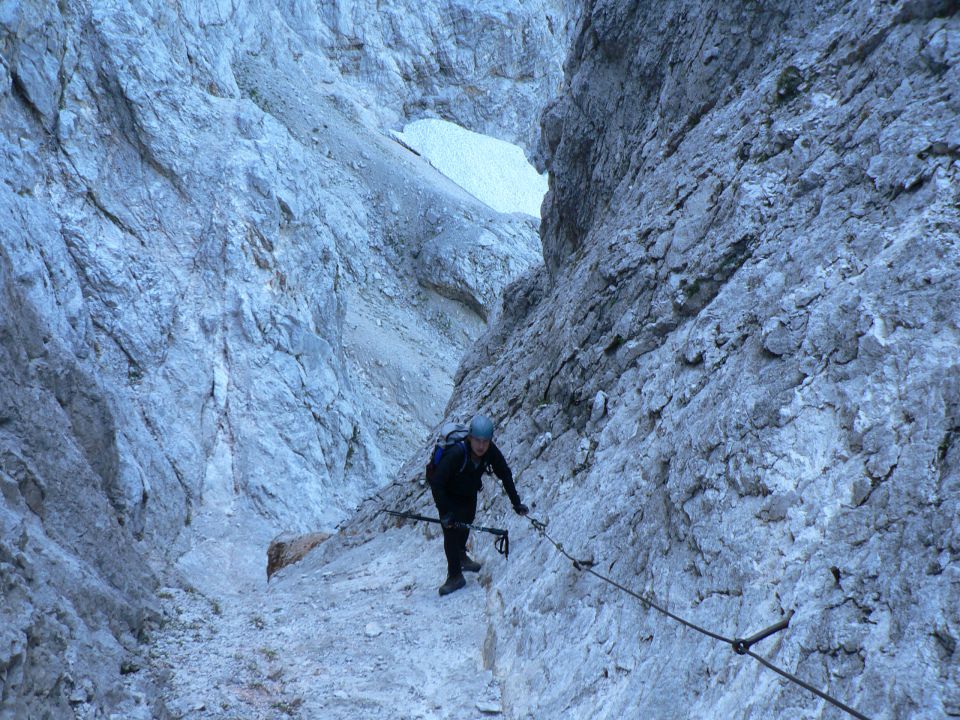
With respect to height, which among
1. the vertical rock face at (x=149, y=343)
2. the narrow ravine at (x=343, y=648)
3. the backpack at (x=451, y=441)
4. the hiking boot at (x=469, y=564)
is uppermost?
the vertical rock face at (x=149, y=343)

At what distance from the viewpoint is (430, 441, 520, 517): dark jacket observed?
686 cm

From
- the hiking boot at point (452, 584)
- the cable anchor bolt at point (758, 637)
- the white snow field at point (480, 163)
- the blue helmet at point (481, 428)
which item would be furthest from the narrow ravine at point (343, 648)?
the white snow field at point (480, 163)

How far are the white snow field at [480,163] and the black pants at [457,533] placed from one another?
3764cm

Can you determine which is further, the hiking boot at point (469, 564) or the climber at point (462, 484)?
the hiking boot at point (469, 564)

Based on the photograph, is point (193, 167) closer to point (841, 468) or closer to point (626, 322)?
point (626, 322)

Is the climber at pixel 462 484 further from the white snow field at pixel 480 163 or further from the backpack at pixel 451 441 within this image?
the white snow field at pixel 480 163

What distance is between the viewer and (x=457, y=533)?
7.19m

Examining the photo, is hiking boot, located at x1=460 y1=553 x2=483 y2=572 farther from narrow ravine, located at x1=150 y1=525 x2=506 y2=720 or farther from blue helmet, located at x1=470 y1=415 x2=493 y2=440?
blue helmet, located at x1=470 y1=415 x2=493 y2=440

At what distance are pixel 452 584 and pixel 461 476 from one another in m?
1.11

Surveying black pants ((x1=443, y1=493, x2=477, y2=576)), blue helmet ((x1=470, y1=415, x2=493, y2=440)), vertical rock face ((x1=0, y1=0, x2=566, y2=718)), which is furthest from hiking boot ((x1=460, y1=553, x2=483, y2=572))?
vertical rock face ((x1=0, y1=0, x2=566, y2=718))

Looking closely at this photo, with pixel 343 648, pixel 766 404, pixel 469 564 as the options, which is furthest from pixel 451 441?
pixel 766 404

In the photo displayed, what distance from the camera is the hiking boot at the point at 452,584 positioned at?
7176mm

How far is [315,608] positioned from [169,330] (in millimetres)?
12597

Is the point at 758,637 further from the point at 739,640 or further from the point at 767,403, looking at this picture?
the point at 767,403
